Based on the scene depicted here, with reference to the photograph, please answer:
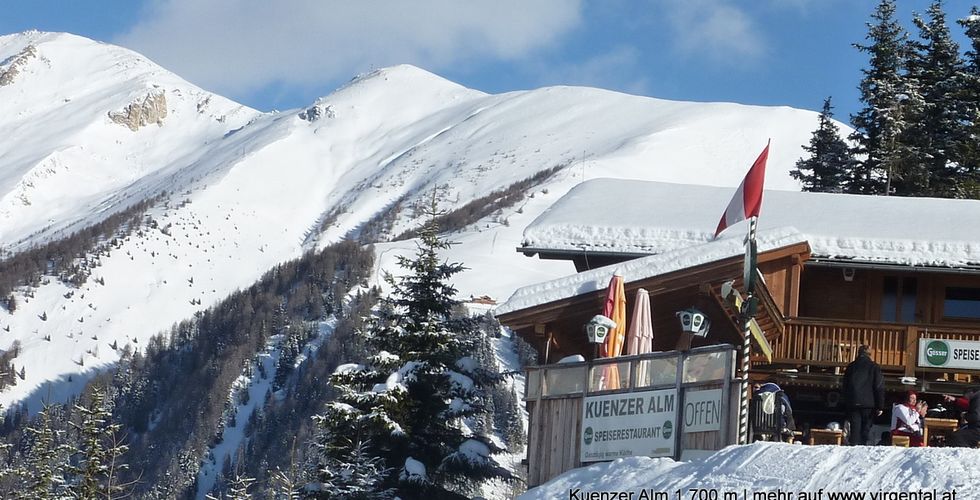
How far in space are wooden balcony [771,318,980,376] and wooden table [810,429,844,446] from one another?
17.1ft

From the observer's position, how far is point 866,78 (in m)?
44.2

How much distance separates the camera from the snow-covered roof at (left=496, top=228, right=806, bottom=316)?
70.4ft

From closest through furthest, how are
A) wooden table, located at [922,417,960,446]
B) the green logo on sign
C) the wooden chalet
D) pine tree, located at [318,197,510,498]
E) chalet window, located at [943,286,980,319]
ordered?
wooden table, located at [922,417,960,446] → the wooden chalet → the green logo on sign → pine tree, located at [318,197,510,498] → chalet window, located at [943,286,980,319]

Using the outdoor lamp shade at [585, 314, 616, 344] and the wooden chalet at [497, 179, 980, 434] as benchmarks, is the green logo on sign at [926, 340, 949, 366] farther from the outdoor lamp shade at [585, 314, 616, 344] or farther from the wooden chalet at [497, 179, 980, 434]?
the outdoor lamp shade at [585, 314, 616, 344]

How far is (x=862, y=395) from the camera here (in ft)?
57.8

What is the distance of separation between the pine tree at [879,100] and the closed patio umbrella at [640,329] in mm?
23024

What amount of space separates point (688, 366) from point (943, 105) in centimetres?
2836

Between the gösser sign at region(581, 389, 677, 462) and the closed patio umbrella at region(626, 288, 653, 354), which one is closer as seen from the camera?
the gösser sign at region(581, 389, 677, 462)

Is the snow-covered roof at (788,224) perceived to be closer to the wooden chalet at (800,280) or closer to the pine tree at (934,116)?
the wooden chalet at (800,280)

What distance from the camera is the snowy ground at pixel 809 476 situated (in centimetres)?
1337

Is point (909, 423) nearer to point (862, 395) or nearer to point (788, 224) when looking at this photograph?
point (862, 395)

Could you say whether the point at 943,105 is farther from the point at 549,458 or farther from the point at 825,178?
the point at 549,458

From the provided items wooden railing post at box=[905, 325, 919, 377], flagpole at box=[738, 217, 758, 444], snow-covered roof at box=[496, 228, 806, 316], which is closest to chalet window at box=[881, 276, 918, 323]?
wooden railing post at box=[905, 325, 919, 377]

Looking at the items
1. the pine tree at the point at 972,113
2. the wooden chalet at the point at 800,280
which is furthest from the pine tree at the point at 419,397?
the pine tree at the point at 972,113
